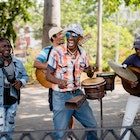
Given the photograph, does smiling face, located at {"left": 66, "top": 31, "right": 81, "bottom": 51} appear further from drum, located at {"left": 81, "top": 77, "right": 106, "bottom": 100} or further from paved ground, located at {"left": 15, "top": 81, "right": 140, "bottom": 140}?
paved ground, located at {"left": 15, "top": 81, "right": 140, "bottom": 140}

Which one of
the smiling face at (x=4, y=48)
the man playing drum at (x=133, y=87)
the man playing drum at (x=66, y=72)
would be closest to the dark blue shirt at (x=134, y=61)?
the man playing drum at (x=133, y=87)

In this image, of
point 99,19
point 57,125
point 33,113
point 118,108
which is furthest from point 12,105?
point 99,19

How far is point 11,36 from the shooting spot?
14.0m

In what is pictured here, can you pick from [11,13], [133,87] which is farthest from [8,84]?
[11,13]

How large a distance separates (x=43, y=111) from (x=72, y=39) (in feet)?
14.7

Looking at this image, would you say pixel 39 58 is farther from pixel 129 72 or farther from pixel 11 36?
pixel 11 36

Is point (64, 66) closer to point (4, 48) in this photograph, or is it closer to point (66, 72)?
point (66, 72)

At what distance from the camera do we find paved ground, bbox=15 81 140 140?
7.06 meters

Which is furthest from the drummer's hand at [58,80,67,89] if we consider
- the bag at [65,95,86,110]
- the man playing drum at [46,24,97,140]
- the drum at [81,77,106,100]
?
the drum at [81,77,106,100]

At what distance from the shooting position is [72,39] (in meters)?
4.31

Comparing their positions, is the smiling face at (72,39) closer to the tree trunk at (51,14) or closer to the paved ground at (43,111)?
the paved ground at (43,111)

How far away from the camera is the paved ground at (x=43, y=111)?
7059 mm

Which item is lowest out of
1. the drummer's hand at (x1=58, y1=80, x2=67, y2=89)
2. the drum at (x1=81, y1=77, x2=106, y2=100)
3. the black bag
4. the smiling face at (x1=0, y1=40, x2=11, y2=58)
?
the black bag

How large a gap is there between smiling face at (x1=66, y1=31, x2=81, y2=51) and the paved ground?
108 inches
